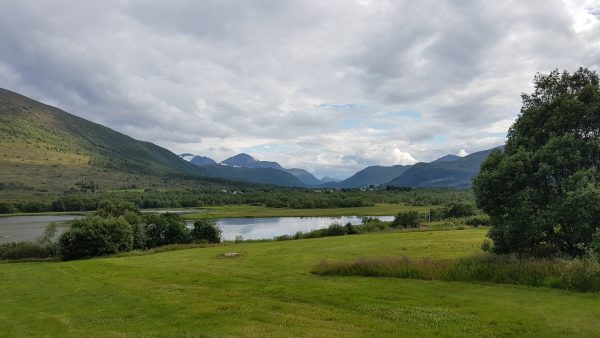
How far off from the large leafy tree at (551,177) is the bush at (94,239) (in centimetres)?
5433

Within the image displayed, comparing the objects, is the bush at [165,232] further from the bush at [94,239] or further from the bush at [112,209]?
the bush at [112,209]

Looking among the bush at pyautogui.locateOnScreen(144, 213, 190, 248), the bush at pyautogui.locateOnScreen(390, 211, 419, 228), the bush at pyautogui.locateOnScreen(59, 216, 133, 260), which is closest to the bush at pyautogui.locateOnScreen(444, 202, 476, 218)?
the bush at pyautogui.locateOnScreen(390, 211, 419, 228)

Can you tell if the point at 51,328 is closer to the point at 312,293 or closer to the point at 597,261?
the point at 312,293

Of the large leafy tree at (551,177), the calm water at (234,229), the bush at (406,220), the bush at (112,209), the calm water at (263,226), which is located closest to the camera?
the large leafy tree at (551,177)

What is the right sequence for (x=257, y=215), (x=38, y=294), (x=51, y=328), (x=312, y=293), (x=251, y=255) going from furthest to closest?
(x=257, y=215)
(x=251, y=255)
(x=38, y=294)
(x=312, y=293)
(x=51, y=328)

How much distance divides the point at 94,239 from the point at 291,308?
52982mm

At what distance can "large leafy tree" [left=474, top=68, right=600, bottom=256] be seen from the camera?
73.4ft

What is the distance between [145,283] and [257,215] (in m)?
139

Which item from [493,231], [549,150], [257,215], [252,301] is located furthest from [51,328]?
[257,215]

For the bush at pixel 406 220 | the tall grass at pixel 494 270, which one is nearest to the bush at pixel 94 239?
the tall grass at pixel 494 270

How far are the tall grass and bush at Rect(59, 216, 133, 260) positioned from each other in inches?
1784

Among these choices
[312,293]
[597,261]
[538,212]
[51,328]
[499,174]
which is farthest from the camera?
[499,174]

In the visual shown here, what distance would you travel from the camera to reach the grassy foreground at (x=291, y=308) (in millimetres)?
15172

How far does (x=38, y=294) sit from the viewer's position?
27344mm
